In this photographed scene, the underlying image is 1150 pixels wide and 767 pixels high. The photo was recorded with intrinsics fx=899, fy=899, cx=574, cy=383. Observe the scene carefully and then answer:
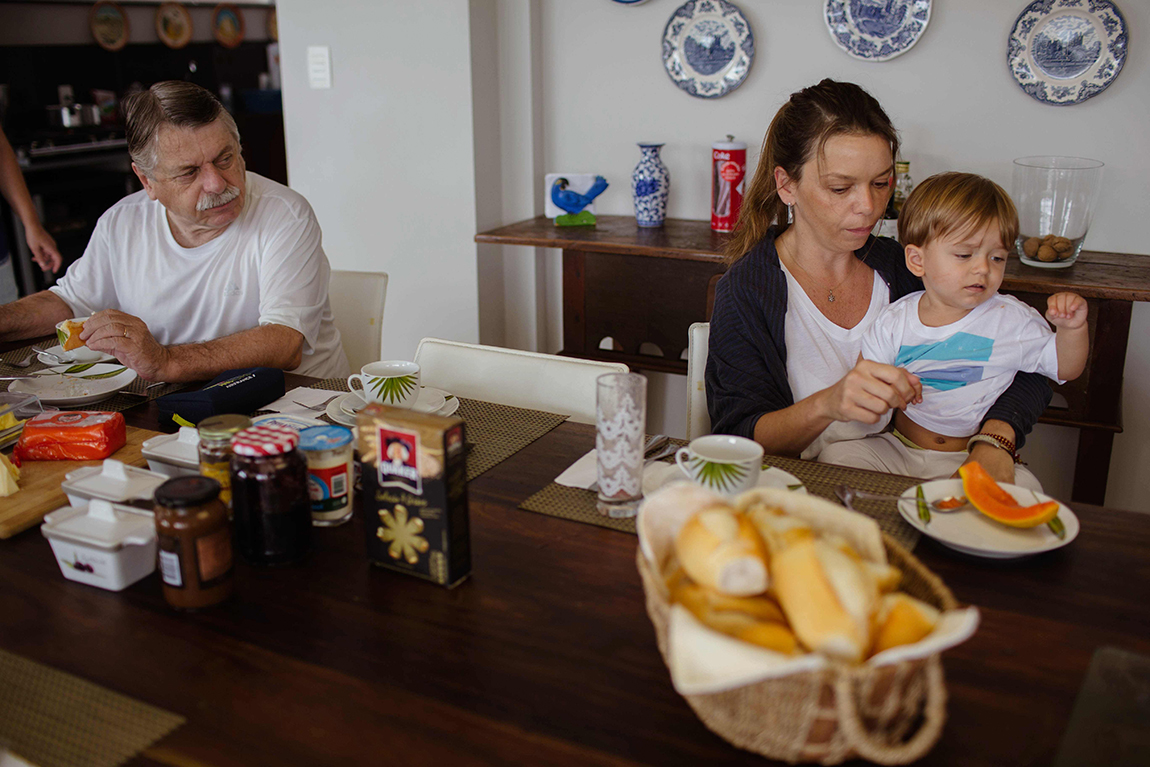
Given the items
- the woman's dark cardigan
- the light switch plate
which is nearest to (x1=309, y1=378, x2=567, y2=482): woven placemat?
the woman's dark cardigan

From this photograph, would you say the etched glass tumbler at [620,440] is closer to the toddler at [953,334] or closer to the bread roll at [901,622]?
the bread roll at [901,622]

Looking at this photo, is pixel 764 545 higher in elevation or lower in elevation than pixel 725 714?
higher

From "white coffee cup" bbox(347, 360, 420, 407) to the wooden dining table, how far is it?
1.09 ft

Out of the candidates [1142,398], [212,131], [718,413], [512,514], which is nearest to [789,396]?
[718,413]

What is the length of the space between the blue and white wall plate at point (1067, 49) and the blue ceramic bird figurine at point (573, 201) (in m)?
1.26

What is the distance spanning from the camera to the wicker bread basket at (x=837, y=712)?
0.64m

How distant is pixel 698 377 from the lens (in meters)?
1.69

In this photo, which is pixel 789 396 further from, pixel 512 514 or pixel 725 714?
pixel 725 714

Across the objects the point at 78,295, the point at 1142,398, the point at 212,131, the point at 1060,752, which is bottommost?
the point at 1142,398

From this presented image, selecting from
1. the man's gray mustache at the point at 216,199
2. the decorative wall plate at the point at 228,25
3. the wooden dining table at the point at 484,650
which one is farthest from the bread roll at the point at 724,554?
the decorative wall plate at the point at 228,25

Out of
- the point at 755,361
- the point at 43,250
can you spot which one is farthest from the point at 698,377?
the point at 43,250

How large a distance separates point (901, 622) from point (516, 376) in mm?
1077

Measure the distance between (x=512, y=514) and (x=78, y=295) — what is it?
4.82ft

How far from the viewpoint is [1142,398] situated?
255 cm
